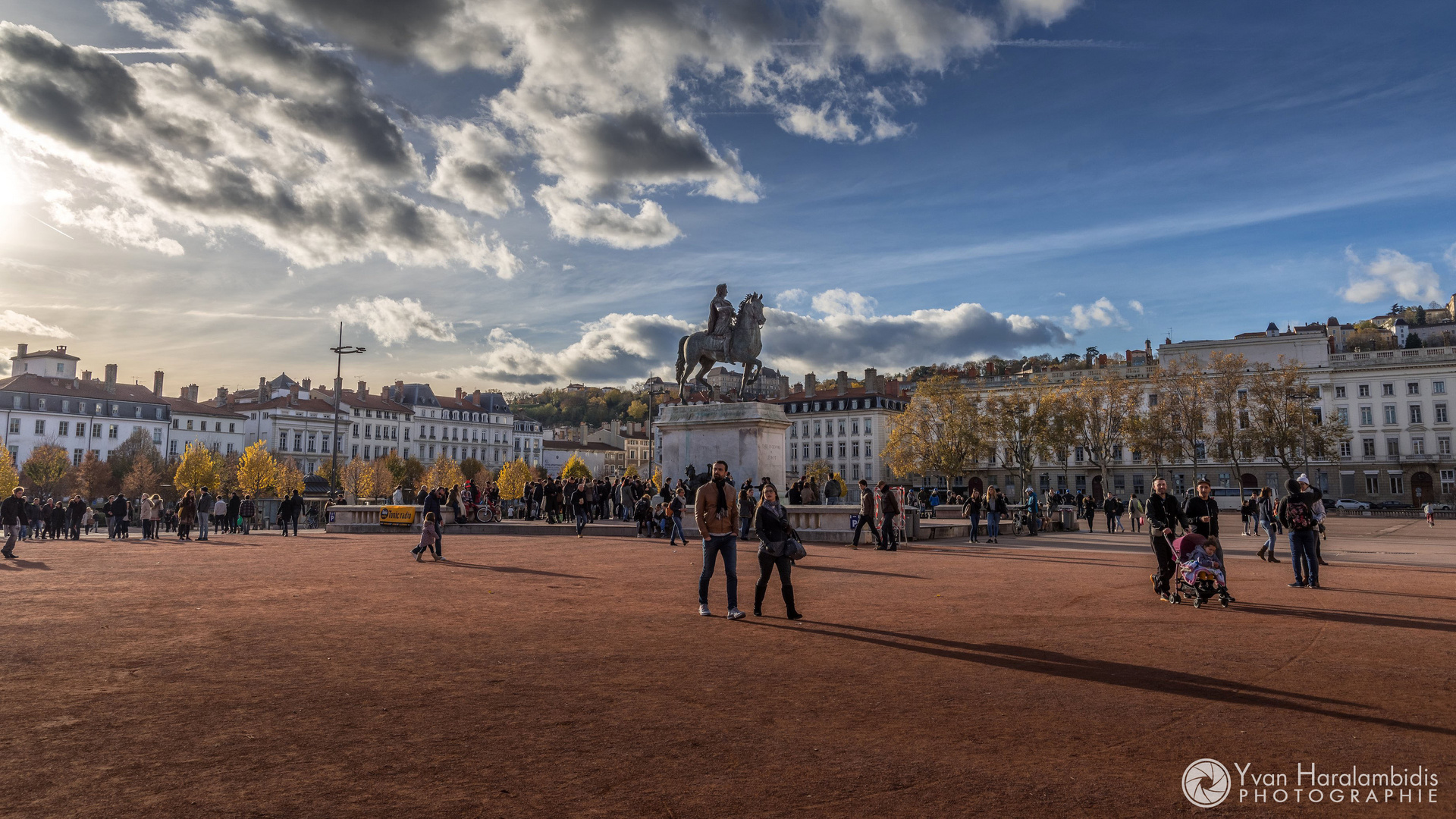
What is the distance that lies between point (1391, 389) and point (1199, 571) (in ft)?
281

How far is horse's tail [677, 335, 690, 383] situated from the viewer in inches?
1133

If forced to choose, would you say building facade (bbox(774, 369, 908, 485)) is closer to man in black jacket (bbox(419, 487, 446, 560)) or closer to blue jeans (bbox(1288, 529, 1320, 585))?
man in black jacket (bbox(419, 487, 446, 560))

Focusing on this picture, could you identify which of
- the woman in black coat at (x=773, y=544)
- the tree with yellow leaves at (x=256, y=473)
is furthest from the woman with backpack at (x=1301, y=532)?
the tree with yellow leaves at (x=256, y=473)

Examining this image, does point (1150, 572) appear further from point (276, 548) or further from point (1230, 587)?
point (276, 548)

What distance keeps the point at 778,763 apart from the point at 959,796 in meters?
1.07

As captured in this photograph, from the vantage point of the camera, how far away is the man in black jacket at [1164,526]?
12117 millimetres

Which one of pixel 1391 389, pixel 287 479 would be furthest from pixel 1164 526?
pixel 287 479

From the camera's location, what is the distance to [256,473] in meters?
88.1

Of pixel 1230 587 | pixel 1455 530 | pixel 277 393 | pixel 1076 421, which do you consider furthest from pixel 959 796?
pixel 277 393

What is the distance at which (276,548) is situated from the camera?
24703 mm

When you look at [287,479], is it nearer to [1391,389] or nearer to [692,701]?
[692,701]

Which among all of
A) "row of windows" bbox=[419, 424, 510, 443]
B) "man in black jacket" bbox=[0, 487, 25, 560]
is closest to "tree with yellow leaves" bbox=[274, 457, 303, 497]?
"row of windows" bbox=[419, 424, 510, 443]

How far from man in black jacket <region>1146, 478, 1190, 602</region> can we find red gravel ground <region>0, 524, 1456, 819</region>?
606 millimetres

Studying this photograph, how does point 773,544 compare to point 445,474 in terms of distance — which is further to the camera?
point 445,474
